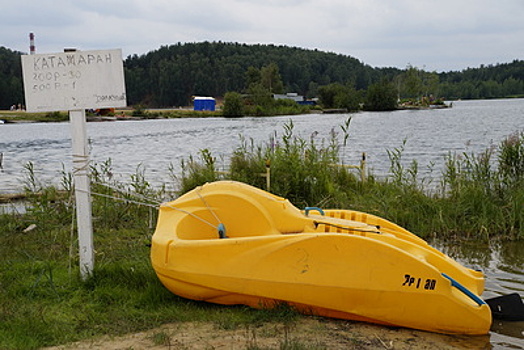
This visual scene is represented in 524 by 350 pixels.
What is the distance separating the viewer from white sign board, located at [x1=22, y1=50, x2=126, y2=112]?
5074 mm

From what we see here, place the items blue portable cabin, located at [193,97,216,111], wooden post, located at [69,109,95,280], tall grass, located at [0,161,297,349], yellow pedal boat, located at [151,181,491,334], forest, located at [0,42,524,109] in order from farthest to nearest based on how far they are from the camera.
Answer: forest, located at [0,42,524,109] < blue portable cabin, located at [193,97,216,111] < wooden post, located at [69,109,95,280] < yellow pedal boat, located at [151,181,491,334] < tall grass, located at [0,161,297,349]

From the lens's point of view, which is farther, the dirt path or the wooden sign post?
the wooden sign post

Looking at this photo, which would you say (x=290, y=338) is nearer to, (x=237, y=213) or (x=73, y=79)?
(x=237, y=213)

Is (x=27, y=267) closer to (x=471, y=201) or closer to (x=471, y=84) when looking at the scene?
(x=471, y=201)

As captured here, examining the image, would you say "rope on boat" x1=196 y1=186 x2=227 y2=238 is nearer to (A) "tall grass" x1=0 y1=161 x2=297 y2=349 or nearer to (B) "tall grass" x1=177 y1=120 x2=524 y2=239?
(A) "tall grass" x1=0 y1=161 x2=297 y2=349

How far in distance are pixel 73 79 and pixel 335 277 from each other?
301 centimetres

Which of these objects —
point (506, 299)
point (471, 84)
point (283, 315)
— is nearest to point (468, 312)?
point (506, 299)

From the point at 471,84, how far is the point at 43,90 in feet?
605

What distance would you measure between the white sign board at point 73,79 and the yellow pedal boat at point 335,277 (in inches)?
58.5

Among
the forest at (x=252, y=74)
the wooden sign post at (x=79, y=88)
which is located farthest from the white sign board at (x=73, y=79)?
the forest at (x=252, y=74)

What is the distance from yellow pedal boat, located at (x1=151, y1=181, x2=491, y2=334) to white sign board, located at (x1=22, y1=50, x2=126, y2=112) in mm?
1486

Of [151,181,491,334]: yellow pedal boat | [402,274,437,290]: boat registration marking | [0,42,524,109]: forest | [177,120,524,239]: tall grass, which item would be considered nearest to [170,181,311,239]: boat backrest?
[151,181,491,334]: yellow pedal boat

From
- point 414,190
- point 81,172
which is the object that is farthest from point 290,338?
point 414,190

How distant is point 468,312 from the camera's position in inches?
167
